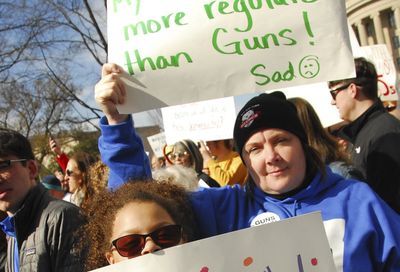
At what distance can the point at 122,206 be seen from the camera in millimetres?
1796

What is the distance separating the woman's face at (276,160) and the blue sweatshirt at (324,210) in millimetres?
77

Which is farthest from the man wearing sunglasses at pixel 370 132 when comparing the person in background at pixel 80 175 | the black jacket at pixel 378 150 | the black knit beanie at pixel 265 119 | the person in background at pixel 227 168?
the person in background at pixel 80 175

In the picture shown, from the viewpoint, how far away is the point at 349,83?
3.09 metres

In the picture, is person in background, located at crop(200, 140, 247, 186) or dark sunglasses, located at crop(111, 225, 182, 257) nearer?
dark sunglasses, located at crop(111, 225, 182, 257)

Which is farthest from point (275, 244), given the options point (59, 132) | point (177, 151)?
point (59, 132)

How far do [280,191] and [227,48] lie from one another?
62 cm

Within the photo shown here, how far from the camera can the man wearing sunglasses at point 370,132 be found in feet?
8.30

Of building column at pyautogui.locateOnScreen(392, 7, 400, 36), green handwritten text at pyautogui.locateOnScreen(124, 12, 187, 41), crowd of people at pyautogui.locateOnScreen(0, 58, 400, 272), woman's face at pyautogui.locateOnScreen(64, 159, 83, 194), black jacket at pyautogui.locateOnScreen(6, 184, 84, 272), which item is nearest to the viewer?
crowd of people at pyautogui.locateOnScreen(0, 58, 400, 272)

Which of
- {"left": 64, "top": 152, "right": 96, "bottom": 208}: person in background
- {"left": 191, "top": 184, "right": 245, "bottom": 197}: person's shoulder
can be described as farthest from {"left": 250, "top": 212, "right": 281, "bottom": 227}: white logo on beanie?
{"left": 64, "top": 152, "right": 96, "bottom": 208}: person in background

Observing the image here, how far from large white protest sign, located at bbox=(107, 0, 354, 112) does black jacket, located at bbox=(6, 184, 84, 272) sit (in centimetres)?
81

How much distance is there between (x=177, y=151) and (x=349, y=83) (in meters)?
2.17

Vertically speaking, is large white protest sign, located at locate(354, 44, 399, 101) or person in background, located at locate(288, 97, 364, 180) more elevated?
large white protest sign, located at locate(354, 44, 399, 101)

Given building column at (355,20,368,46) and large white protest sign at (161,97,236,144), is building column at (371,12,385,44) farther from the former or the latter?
large white protest sign at (161,97,236,144)

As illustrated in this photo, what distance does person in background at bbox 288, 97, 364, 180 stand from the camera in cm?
254
